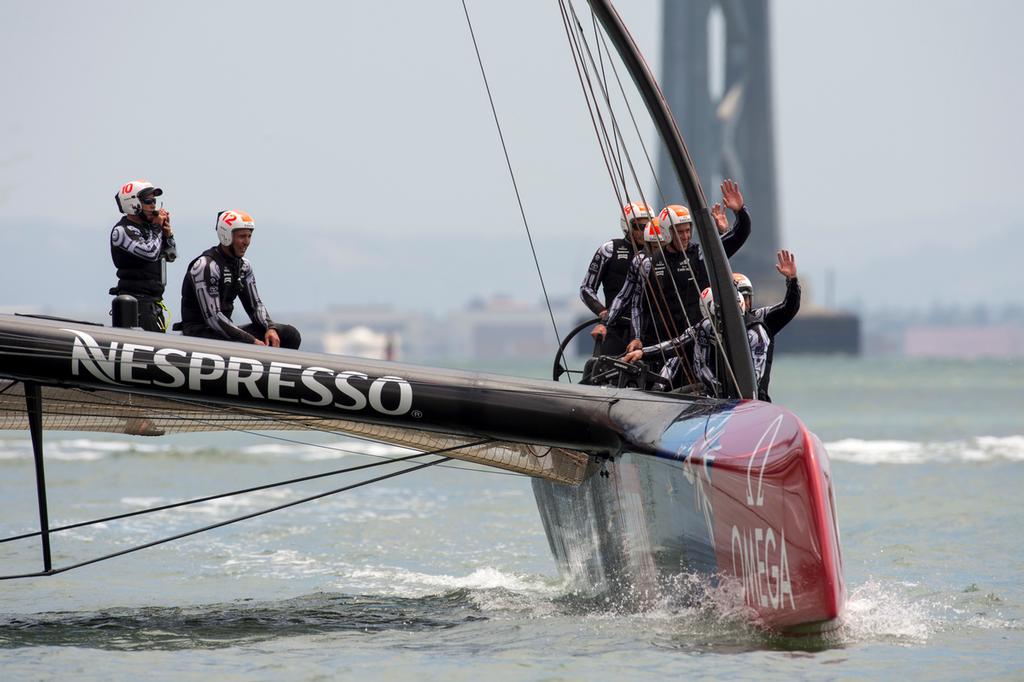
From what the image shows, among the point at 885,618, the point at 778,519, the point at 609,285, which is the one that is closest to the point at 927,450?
the point at 609,285

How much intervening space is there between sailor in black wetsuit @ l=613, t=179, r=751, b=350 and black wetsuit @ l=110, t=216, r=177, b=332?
2.31 metres

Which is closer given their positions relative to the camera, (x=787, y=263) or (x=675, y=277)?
(x=787, y=263)

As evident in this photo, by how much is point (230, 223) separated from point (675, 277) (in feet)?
7.03

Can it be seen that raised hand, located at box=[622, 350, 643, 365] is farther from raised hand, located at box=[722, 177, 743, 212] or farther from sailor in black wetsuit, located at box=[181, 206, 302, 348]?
sailor in black wetsuit, located at box=[181, 206, 302, 348]

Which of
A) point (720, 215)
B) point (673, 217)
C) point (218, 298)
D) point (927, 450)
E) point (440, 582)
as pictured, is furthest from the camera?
point (927, 450)

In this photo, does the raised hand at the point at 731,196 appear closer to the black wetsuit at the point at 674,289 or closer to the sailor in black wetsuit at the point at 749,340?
the black wetsuit at the point at 674,289

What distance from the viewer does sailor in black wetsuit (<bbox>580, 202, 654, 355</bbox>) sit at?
8.49 metres

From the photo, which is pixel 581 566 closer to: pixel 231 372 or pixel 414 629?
pixel 414 629

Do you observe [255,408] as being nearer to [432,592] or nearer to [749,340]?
[432,592]

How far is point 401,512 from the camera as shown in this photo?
42.5 feet

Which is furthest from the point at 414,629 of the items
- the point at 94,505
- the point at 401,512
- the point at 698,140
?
the point at 698,140

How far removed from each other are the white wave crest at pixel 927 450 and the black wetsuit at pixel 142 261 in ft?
33.8

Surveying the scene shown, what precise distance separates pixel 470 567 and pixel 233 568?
4.53 ft

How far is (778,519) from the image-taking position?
581 centimetres
